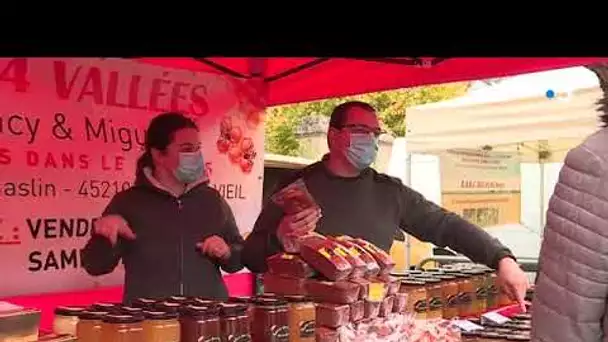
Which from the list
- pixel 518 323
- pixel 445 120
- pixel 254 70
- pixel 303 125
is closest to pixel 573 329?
pixel 518 323

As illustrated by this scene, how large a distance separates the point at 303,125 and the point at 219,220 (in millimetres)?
8230

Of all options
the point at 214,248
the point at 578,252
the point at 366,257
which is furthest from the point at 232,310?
the point at 214,248

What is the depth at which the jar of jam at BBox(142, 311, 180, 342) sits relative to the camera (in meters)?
1.60

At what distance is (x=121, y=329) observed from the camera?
5.14 feet

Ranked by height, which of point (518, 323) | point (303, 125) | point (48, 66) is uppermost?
point (303, 125)

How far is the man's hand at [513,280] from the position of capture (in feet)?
8.12

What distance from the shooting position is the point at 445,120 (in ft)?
14.5

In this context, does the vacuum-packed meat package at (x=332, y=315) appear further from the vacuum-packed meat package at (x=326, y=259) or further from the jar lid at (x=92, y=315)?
the jar lid at (x=92, y=315)

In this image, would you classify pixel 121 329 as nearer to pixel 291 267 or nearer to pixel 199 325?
pixel 199 325

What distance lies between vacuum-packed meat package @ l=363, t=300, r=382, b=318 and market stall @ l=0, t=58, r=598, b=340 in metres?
0.78

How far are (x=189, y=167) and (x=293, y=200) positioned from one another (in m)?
0.40

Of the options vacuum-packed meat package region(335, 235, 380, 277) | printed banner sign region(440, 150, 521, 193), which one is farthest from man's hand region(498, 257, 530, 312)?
printed banner sign region(440, 150, 521, 193)

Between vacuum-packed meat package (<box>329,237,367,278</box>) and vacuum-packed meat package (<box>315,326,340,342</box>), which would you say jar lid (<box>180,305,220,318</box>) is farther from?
vacuum-packed meat package (<box>329,237,367,278</box>)
